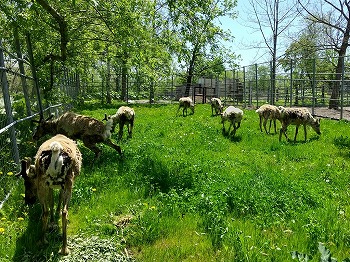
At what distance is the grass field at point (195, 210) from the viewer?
163 inches

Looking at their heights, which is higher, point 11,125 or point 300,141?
point 11,125

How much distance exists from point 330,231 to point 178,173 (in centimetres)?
315

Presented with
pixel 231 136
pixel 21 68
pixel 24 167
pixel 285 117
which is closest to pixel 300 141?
pixel 285 117

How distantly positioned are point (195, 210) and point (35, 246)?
2222 millimetres

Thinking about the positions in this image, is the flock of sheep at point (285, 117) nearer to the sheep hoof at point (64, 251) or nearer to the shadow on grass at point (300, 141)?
the shadow on grass at point (300, 141)

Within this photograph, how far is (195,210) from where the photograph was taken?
526cm

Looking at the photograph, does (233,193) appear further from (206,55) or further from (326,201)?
(206,55)

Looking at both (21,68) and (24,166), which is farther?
(21,68)

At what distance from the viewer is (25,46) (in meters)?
10.0

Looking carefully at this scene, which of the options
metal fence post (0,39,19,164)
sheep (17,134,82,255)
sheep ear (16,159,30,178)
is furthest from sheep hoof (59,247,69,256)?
metal fence post (0,39,19,164)

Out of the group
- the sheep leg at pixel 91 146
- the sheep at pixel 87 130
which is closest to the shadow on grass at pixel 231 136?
the sheep at pixel 87 130

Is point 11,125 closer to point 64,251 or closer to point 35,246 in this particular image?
point 35,246

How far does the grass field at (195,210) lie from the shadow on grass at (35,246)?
12 millimetres

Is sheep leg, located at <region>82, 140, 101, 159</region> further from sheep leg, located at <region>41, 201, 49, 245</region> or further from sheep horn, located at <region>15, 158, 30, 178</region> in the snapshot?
sheep leg, located at <region>41, 201, 49, 245</region>
